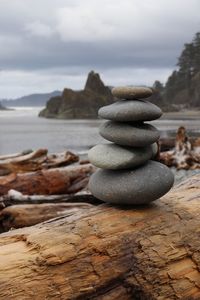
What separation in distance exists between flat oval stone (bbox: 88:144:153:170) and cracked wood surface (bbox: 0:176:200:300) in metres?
0.52

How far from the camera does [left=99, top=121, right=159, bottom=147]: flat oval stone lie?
6.46 m

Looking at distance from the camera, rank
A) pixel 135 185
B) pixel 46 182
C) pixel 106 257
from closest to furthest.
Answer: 1. pixel 106 257
2. pixel 135 185
3. pixel 46 182

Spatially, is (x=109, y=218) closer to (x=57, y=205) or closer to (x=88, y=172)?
(x=57, y=205)

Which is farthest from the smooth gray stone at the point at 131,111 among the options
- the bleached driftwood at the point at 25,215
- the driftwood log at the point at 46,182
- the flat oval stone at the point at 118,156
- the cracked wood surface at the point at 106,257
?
the driftwood log at the point at 46,182

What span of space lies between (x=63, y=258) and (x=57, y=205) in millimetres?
5717

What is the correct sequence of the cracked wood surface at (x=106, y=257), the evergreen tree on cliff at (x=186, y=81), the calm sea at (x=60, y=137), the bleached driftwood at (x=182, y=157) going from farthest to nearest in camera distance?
the evergreen tree on cliff at (x=186, y=81) → the calm sea at (x=60, y=137) → the bleached driftwood at (x=182, y=157) → the cracked wood surface at (x=106, y=257)

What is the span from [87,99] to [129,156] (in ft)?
251

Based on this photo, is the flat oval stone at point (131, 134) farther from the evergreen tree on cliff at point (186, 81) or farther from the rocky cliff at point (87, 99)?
the evergreen tree on cliff at point (186, 81)

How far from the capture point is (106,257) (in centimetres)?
582

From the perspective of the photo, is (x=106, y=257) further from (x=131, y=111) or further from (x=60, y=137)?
(x=60, y=137)

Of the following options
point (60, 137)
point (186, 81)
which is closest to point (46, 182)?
point (60, 137)

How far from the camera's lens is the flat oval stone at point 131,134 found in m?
6.46

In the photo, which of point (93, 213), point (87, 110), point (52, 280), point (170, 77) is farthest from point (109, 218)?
point (170, 77)

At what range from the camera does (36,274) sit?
5.46 m
